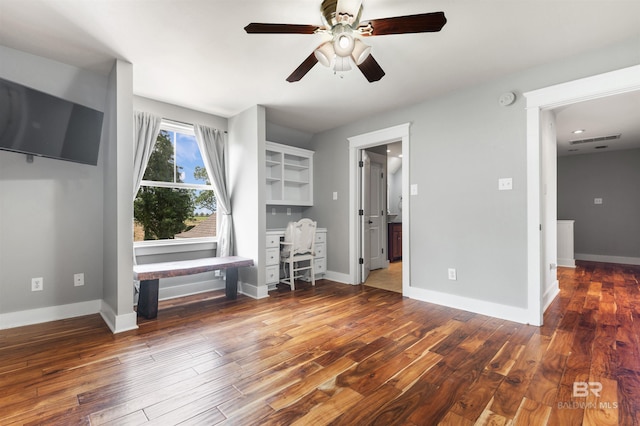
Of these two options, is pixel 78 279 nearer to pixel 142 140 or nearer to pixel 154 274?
pixel 154 274

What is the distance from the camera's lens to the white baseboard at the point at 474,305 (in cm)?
282

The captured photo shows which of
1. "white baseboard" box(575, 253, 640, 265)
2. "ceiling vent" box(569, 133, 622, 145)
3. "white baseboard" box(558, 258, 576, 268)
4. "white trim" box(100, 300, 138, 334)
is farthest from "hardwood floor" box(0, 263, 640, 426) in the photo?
"white baseboard" box(575, 253, 640, 265)

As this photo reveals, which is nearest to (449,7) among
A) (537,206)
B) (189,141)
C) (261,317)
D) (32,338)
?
(537,206)

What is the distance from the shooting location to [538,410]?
1552 millimetres

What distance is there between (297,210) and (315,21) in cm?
333

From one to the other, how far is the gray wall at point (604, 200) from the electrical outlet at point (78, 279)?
918 centimetres

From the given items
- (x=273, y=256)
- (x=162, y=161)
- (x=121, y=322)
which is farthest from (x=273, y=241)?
(x=121, y=322)

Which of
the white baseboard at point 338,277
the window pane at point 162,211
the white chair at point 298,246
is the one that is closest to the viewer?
the window pane at point 162,211

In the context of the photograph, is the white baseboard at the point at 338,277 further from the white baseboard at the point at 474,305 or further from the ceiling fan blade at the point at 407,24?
the ceiling fan blade at the point at 407,24

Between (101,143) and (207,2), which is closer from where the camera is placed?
Result: (207,2)

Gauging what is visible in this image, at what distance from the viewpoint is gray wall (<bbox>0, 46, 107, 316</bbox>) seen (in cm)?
264

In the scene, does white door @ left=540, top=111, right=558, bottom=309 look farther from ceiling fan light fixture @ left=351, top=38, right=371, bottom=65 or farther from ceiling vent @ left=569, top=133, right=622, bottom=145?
ceiling vent @ left=569, top=133, right=622, bottom=145

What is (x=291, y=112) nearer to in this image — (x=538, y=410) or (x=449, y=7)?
(x=449, y=7)

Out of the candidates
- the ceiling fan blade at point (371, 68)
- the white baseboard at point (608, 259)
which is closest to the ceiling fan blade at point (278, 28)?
the ceiling fan blade at point (371, 68)
